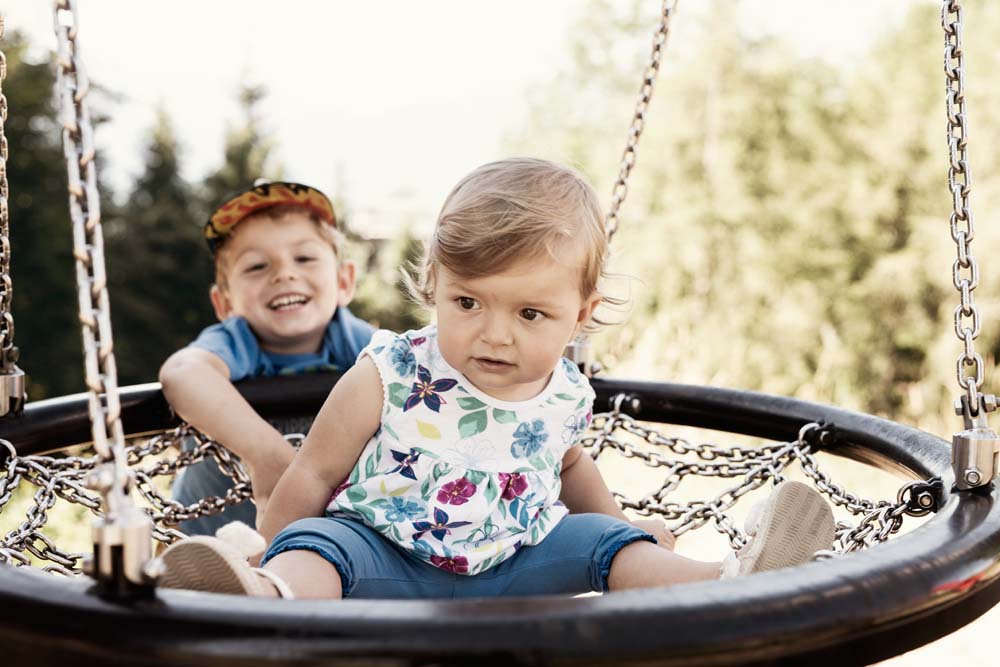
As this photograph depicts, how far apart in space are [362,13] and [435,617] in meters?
18.1

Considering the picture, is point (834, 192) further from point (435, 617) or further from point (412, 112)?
point (435, 617)

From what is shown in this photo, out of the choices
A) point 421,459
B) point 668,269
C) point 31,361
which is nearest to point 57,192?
point 31,361

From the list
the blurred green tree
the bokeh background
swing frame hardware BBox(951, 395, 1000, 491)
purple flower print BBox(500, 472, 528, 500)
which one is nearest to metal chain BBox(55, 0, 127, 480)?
purple flower print BBox(500, 472, 528, 500)

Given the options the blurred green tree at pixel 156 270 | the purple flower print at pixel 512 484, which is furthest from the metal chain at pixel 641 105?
the blurred green tree at pixel 156 270

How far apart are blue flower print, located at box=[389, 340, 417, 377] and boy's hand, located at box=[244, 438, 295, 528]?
1.39ft

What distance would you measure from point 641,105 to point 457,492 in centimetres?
84

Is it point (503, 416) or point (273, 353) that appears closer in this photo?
point (503, 416)

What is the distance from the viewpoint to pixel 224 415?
1.76 meters

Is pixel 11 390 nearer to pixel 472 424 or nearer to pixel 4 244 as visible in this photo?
pixel 4 244

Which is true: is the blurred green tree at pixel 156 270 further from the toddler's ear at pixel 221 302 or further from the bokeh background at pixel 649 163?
the toddler's ear at pixel 221 302

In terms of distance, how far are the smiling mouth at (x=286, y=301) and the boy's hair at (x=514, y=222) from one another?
0.71 metres

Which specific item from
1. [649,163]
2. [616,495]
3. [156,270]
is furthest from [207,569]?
[649,163]

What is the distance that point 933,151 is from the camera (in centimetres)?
1030

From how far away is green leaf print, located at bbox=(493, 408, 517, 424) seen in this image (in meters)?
1.37
